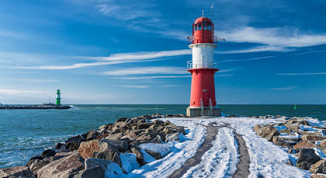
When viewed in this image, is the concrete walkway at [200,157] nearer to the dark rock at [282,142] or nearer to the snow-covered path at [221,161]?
the snow-covered path at [221,161]

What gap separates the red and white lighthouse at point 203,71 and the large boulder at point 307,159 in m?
14.5

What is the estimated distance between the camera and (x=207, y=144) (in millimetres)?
10422

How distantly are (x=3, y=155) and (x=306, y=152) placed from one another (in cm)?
1734

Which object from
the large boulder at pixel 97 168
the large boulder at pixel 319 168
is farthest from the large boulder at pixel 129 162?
the large boulder at pixel 319 168

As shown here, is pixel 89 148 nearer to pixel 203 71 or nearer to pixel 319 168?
pixel 319 168

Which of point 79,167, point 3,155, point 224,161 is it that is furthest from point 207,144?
point 3,155

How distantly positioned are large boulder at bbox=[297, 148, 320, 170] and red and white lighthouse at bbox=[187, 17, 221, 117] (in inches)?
572

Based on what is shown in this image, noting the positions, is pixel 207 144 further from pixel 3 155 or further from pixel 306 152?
pixel 3 155

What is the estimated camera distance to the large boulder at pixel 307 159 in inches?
295

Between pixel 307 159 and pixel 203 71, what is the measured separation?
601 inches

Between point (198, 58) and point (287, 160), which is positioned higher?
point (198, 58)

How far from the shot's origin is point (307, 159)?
7.66m

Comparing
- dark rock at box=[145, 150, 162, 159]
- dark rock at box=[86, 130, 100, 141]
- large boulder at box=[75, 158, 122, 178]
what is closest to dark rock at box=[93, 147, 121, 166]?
large boulder at box=[75, 158, 122, 178]

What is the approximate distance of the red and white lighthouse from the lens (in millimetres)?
22438
